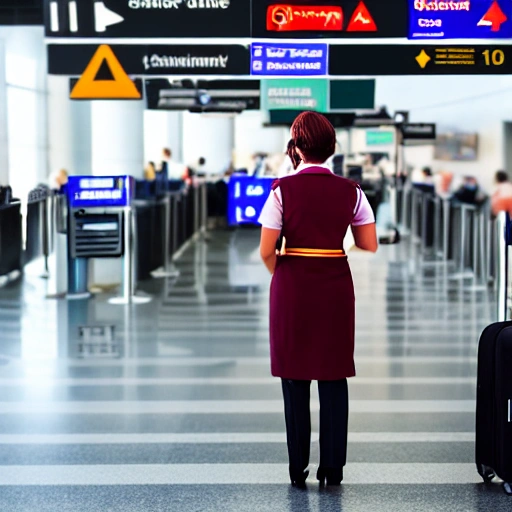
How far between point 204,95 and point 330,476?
10.8 meters

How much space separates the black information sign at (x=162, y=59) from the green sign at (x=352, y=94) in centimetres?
387

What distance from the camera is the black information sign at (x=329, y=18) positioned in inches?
363

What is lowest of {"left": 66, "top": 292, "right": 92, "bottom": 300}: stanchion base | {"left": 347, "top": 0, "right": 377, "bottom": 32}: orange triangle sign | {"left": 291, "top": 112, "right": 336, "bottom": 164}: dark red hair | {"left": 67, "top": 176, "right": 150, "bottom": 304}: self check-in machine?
{"left": 66, "top": 292, "right": 92, "bottom": 300}: stanchion base

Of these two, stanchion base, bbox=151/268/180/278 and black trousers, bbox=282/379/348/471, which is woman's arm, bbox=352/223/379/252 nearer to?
black trousers, bbox=282/379/348/471

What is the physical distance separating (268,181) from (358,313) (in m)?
2.40

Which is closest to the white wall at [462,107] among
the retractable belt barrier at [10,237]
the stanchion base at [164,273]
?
the stanchion base at [164,273]

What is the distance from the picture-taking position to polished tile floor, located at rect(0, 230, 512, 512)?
5.21 metres

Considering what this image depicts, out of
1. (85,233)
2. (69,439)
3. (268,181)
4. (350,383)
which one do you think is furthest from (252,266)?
(69,439)

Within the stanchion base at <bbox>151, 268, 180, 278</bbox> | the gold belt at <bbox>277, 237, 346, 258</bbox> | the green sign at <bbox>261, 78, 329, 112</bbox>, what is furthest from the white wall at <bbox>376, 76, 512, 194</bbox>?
the gold belt at <bbox>277, 237, 346, 258</bbox>

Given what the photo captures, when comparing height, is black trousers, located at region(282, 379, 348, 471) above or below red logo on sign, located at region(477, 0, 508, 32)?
below

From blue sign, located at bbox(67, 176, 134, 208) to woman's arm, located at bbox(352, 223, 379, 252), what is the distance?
25.0 feet

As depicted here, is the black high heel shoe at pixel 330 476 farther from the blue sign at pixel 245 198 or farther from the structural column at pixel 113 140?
the structural column at pixel 113 140

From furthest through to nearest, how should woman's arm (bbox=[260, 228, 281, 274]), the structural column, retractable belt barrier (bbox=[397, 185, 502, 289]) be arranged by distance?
retractable belt barrier (bbox=[397, 185, 502, 289]) < the structural column < woman's arm (bbox=[260, 228, 281, 274])

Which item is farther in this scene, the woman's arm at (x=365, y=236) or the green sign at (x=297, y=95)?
the green sign at (x=297, y=95)
